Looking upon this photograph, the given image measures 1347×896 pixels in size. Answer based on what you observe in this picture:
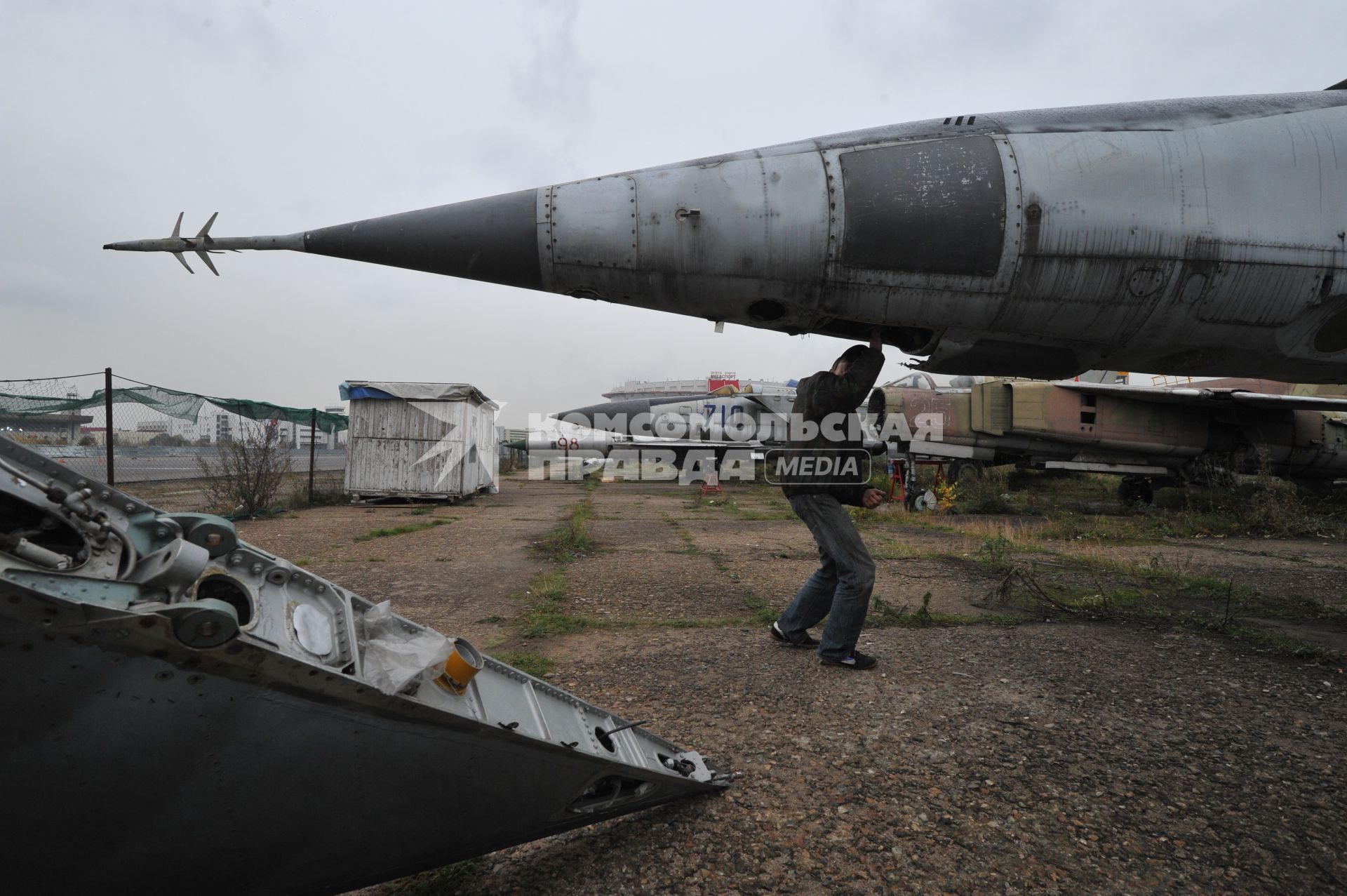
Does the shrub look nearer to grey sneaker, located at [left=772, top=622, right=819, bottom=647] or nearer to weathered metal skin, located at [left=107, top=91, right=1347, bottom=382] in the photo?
weathered metal skin, located at [left=107, top=91, right=1347, bottom=382]

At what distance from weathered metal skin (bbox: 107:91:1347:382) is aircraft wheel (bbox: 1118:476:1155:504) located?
10.5 m

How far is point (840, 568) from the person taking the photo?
323 centimetres

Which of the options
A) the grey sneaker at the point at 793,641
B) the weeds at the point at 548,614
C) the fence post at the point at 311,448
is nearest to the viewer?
the grey sneaker at the point at 793,641

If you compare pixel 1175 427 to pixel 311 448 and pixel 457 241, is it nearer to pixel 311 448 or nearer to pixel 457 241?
pixel 457 241

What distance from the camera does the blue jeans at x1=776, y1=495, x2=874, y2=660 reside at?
3.18 meters

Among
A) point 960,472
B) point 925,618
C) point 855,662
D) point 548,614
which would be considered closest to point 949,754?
point 855,662

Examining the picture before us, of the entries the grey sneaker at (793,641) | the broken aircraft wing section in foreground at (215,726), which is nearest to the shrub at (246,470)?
the grey sneaker at (793,641)

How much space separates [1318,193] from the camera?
2945 mm

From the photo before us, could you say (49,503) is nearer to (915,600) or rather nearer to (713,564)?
(915,600)

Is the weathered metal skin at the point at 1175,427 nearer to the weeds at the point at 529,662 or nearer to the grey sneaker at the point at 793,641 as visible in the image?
the grey sneaker at the point at 793,641

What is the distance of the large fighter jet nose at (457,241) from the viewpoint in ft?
8.80

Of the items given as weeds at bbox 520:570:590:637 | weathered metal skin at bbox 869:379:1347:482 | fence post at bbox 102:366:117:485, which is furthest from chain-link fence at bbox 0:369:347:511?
weathered metal skin at bbox 869:379:1347:482

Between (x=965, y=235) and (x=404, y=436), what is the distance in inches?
→ 431

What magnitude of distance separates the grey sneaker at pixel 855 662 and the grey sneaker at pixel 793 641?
0.31m
